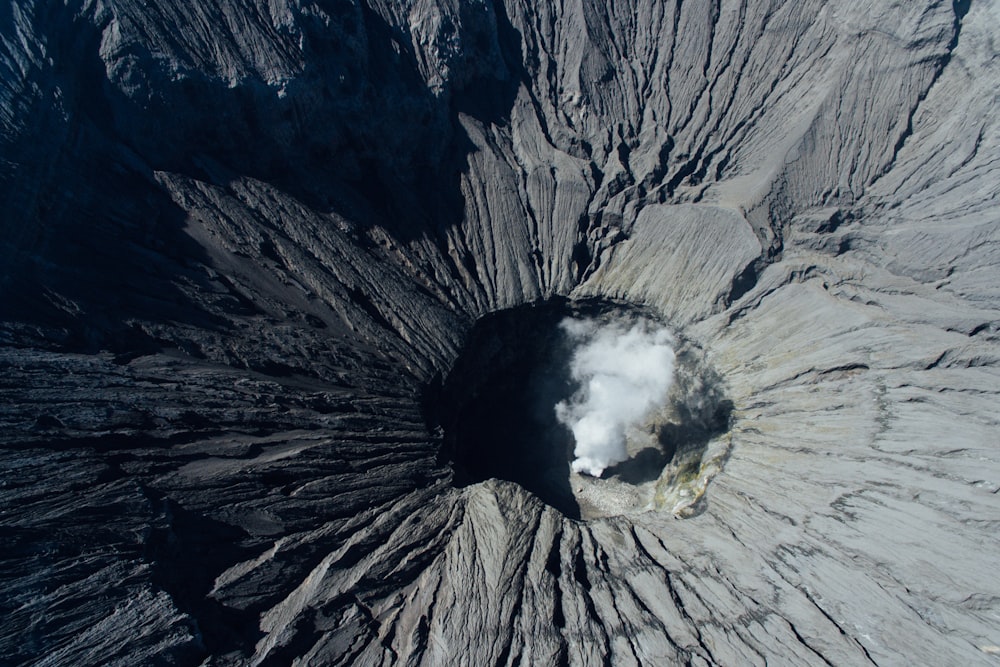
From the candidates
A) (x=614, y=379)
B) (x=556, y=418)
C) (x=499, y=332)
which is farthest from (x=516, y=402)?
(x=614, y=379)

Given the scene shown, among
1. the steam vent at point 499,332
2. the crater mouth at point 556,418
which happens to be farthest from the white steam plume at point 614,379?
the crater mouth at point 556,418

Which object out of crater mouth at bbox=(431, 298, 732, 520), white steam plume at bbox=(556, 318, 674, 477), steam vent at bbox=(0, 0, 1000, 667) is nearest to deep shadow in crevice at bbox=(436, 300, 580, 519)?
crater mouth at bbox=(431, 298, 732, 520)

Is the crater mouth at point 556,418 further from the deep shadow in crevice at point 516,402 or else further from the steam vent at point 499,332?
the steam vent at point 499,332

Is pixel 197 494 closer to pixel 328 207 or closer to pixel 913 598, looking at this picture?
pixel 328 207

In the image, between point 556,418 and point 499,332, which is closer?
point 499,332

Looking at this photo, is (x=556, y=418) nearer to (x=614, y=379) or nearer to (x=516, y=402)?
(x=516, y=402)

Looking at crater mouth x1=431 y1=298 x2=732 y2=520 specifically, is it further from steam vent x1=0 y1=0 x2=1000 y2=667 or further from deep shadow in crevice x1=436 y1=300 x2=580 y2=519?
steam vent x1=0 y1=0 x2=1000 y2=667
